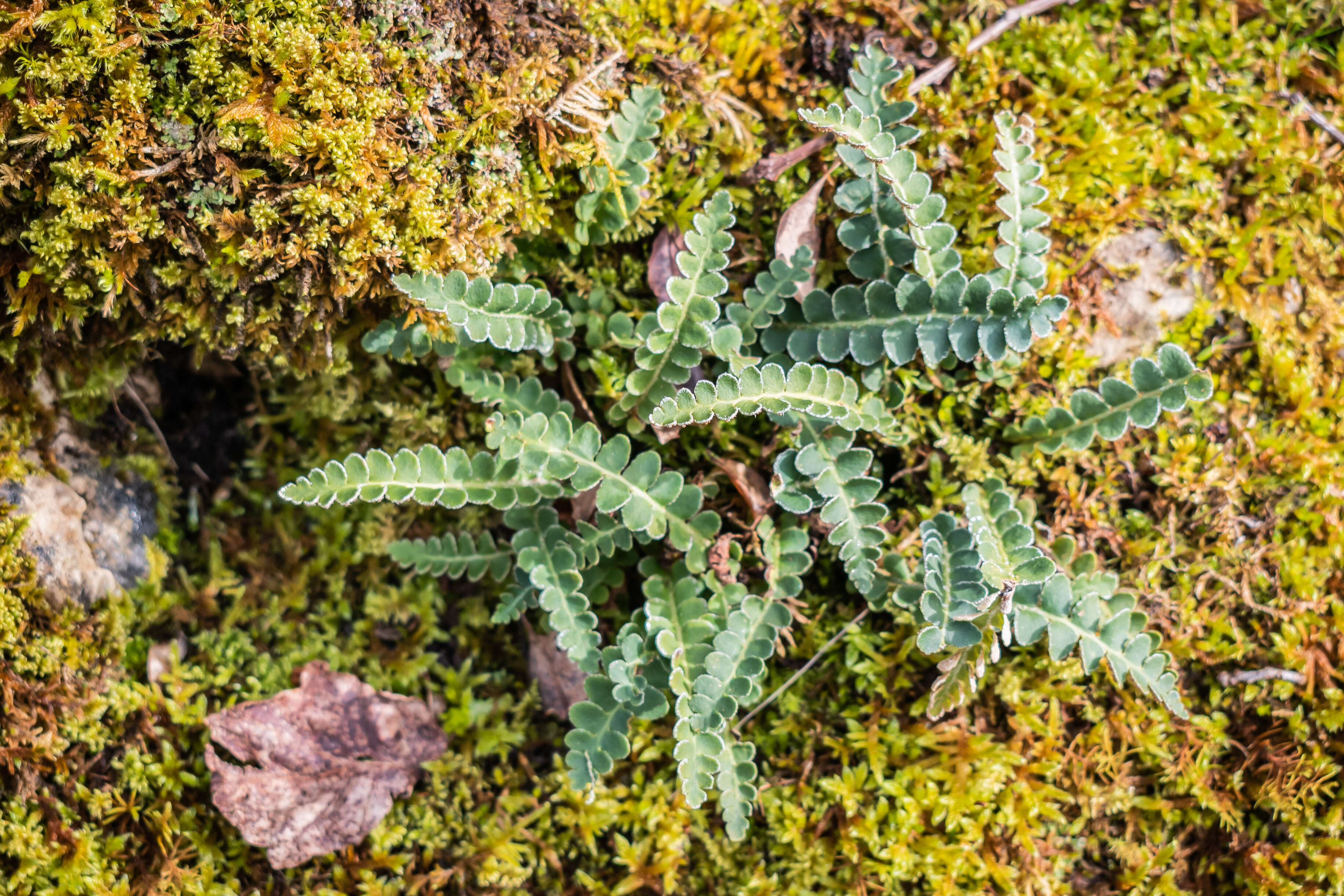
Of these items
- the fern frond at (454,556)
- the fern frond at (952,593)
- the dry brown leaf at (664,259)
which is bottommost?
the fern frond at (454,556)

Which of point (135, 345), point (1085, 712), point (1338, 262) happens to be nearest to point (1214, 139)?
point (1338, 262)

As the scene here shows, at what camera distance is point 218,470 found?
12.3ft

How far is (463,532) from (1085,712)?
2.69m

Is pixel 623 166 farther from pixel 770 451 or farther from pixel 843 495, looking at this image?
pixel 843 495

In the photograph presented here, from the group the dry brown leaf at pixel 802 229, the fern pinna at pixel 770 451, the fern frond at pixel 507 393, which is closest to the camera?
the fern pinna at pixel 770 451

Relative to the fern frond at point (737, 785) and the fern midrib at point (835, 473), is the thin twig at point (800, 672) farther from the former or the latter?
the fern midrib at point (835, 473)

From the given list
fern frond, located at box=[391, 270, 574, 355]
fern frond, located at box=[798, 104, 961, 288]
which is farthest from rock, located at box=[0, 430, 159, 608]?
fern frond, located at box=[798, 104, 961, 288]

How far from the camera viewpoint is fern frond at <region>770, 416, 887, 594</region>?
9.75 ft

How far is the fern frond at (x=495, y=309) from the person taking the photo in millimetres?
2703

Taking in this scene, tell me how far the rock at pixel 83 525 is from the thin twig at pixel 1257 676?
4.61m

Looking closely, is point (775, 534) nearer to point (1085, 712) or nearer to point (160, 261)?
point (1085, 712)

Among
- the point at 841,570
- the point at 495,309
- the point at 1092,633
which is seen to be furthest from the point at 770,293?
the point at 1092,633

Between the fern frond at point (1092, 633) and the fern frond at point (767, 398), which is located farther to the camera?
the fern frond at point (1092, 633)

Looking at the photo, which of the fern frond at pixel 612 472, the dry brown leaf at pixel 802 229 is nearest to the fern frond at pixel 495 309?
the fern frond at pixel 612 472
